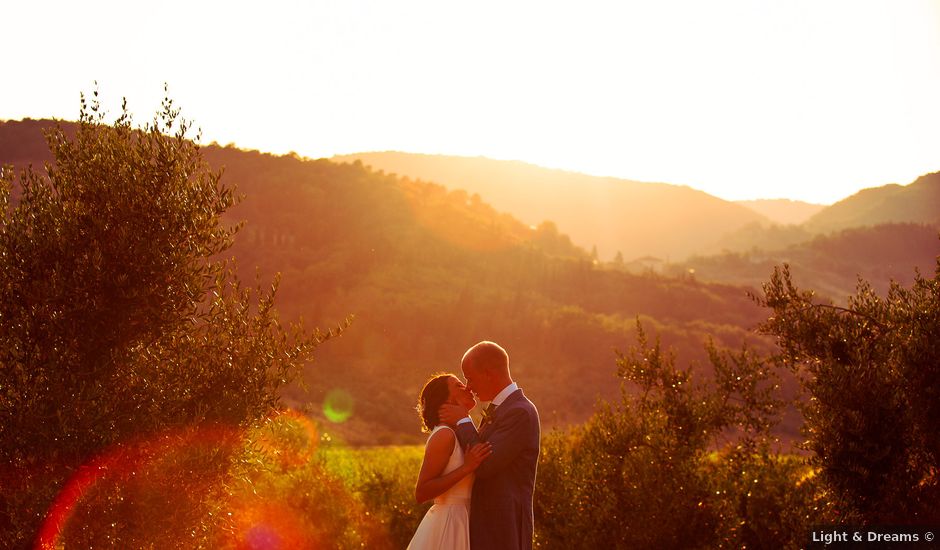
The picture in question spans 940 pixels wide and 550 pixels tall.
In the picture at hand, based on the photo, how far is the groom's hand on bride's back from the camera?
6.86 meters

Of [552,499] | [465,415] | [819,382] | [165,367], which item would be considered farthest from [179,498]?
[552,499]

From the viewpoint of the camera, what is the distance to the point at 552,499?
1986cm

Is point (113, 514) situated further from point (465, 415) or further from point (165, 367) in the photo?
point (465, 415)

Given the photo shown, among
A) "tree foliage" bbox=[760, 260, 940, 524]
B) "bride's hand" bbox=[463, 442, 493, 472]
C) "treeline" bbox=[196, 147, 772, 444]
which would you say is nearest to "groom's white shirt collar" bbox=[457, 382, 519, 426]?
"bride's hand" bbox=[463, 442, 493, 472]

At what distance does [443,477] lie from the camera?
6.73 m

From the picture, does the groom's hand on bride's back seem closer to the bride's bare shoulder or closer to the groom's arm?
the bride's bare shoulder

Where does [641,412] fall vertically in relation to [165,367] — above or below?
below

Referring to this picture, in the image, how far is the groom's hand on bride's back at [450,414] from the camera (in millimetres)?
6859

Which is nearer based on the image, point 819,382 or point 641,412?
point 819,382

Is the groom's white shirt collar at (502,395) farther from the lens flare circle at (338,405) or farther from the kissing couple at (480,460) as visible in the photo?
the lens flare circle at (338,405)

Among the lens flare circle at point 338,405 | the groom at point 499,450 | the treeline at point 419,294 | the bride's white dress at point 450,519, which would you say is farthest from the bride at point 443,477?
the lens flare circle at point 338,405

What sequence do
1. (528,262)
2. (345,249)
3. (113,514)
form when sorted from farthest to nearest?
1. (528,262)
2. (345,249)
3. (113,514)

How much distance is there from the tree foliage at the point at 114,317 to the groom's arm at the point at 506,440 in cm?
355

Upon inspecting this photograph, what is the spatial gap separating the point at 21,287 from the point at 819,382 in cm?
1129
